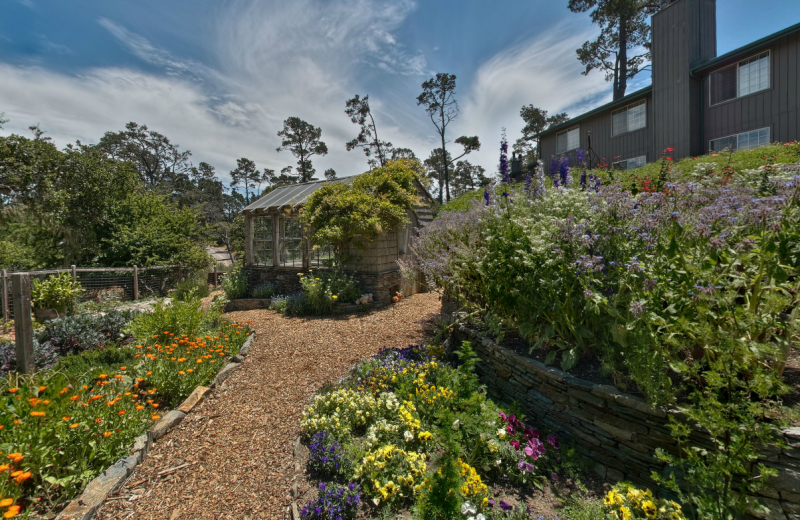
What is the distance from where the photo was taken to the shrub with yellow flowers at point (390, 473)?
6.55ft

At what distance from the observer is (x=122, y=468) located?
228cm

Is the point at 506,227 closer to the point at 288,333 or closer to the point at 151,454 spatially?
the point at 151,454

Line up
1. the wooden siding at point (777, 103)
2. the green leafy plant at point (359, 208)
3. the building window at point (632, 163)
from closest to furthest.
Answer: the green leafy plant at point (359, 208)
the wooden siding at point (777, 103)
the building window at point (632, 163)

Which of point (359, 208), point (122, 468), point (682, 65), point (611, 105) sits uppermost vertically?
point (682, 65)

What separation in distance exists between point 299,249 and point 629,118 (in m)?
12.1

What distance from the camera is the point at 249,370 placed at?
408 cm

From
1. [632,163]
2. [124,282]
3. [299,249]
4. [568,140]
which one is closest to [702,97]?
[632,163]

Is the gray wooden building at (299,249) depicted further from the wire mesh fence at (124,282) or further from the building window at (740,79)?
the building window at (740,79)

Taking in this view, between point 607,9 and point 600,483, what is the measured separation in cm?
1951

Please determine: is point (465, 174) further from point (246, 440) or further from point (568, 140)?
point (246, 440)

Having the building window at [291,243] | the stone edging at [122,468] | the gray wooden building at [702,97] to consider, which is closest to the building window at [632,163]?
the gray wooden building at [702,97]

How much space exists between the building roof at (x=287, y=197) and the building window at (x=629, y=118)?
32.5ft

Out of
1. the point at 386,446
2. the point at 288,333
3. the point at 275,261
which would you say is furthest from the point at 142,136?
the point at 386,446

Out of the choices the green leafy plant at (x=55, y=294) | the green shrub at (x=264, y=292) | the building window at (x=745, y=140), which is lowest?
the green shrub at (x=264, y=292)
